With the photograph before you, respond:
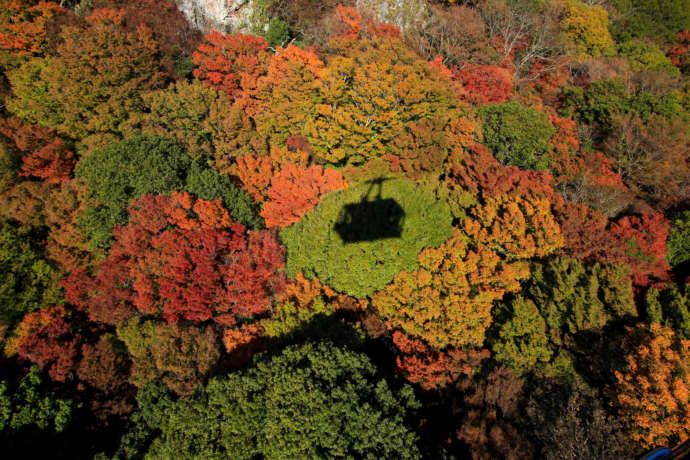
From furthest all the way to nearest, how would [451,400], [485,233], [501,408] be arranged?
[485,233]
[451,400]
[501,408]

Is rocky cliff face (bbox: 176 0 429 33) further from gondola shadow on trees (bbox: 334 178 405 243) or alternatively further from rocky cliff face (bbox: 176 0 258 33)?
gondola shadow on trees (bbox: 334 178 405 243)

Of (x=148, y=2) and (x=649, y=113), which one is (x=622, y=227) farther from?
(x=148, y=2)

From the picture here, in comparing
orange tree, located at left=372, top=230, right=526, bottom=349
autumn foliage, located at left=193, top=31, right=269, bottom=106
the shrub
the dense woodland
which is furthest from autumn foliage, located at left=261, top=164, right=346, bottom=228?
autumn foliage, located at left=193, top=31, right=269, bottom=106

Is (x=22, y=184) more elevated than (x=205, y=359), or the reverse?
(x=22, y=184)

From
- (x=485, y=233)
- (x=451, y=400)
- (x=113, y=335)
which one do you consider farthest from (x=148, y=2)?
(x=451, y=400)

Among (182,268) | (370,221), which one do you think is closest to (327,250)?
(370,221)

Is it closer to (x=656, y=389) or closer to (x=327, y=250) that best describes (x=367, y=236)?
(x=327, y=250)

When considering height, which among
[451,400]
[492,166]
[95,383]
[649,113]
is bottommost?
[95,383]
